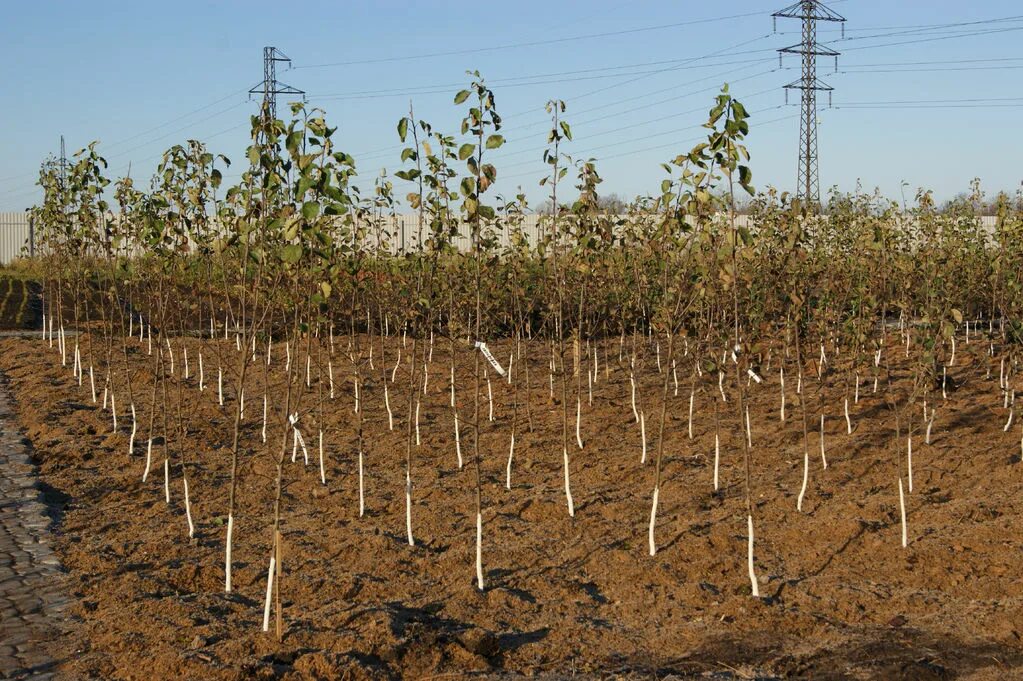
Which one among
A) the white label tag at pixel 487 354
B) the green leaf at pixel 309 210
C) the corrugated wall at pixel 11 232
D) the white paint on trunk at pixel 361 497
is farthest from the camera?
the corrugated wall at pixel 11 232

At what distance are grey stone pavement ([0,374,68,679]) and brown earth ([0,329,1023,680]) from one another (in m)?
0.17

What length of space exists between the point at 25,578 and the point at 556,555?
12.7ft

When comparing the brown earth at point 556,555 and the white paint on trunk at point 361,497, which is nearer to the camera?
the brown earth at point 556,555

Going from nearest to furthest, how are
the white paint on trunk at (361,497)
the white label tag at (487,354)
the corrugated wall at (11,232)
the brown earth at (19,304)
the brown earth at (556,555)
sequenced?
the brown earth at (556,555) → the white label tag at (487,354) → the white paint on trunk at (361,497) → the brown earth at (19,304) → the corrugated wall at (11,232)

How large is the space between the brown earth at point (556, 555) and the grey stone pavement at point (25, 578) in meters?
0.17

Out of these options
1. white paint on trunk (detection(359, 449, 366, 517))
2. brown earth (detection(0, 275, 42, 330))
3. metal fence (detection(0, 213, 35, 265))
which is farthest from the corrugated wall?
white paint on trunk (detection(359, 449, 366, 517))

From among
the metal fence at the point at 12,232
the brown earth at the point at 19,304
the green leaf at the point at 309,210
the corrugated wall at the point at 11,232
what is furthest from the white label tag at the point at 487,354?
the corrugated wall at the point at 11,232

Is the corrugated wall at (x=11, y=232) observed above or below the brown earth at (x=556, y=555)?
above

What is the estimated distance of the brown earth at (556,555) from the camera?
20.1ft

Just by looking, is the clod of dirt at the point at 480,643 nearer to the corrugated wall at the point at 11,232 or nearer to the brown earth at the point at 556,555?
the brown earth at the point at 556,555

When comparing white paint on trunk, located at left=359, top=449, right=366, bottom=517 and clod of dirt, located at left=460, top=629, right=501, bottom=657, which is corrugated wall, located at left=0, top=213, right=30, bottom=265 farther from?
clod of dirt, located at left=460, top=629, right=501, bottom=657

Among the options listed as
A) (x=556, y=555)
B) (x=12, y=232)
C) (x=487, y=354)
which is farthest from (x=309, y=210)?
(x=12, y=232)

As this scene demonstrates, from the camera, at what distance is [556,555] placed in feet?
27.1

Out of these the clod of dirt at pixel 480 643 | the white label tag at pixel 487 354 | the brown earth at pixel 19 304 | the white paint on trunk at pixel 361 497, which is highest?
the brown earth at pixel 19 304
